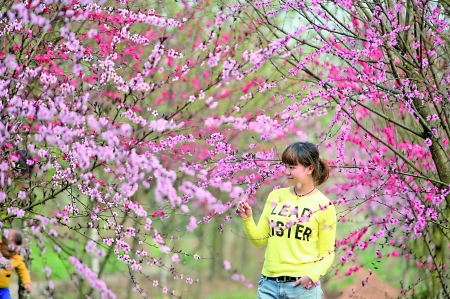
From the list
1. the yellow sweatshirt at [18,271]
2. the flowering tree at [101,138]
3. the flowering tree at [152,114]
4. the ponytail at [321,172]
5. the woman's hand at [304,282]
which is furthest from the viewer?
the yellow sweatshirt at [18,271]

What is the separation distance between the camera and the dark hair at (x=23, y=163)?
4098 millimetres

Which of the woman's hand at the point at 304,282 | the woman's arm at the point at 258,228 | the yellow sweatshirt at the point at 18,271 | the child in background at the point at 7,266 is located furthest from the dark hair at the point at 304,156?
the yellow sweatshirt at the point at 18,271

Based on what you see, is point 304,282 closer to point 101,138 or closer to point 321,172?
point 321,172

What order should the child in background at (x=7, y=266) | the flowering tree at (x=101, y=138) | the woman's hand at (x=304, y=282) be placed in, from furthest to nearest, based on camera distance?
1. the child in background at (x=7, y=266)
2. the woman's hand at (x=304, y=282)
3. the flowering tree at (x=101, y=138)

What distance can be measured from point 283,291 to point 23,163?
6.56 ft

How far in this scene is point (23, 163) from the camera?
172 inches

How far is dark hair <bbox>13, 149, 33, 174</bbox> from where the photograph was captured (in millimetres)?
4098

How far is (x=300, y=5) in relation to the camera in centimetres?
451

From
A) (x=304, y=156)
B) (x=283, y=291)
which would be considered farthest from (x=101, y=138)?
(x=283, y=291)

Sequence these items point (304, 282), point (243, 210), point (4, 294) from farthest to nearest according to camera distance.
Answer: point (4, 294)
point (243, 210)
point (304, 282)

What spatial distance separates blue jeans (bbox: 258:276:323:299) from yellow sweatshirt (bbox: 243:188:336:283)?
59mm

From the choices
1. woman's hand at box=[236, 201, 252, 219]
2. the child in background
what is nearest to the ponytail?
woman's hand at box=[236, 201, 252, 219]

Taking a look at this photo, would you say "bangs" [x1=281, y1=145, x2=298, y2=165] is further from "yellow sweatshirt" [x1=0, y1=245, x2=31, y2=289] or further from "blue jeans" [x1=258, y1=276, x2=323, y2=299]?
"yellow sweatshirt" [x1=0, y1=245, x2=31, y2=289]

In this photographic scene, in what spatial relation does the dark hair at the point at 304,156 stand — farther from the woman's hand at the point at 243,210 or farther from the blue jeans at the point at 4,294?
the blue jeans at the point at 4,294
